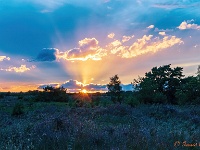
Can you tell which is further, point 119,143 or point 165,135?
point 165,135

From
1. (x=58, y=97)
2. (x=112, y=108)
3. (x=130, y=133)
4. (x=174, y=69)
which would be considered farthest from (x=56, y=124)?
(x=174, y=69)

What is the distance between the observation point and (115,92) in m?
40.9

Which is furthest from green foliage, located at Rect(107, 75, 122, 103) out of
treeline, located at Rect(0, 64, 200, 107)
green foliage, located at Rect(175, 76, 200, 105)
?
green foliage, located at Rect(175, 76, 200, 105)

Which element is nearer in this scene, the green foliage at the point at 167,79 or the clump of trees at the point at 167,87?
the clump of trees at the point at 167,87

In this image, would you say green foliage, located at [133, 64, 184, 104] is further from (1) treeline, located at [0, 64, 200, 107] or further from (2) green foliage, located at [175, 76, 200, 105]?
(2) green foliage, located at [175, 76, 200, 105]

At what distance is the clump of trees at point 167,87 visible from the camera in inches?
1572

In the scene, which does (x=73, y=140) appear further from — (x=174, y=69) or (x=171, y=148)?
(x=174, y=69)

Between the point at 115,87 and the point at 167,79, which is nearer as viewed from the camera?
the point at 115,87

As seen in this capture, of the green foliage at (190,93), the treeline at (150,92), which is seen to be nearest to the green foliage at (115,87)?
the treeline at (150,92)

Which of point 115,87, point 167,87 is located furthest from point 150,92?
point 167,87

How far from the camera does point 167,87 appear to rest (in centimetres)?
5344

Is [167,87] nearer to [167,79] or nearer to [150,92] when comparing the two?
[167,79]

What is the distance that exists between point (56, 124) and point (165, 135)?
3.69 metres

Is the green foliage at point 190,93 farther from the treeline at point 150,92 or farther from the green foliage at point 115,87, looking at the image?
the green foliage at point 115,87
